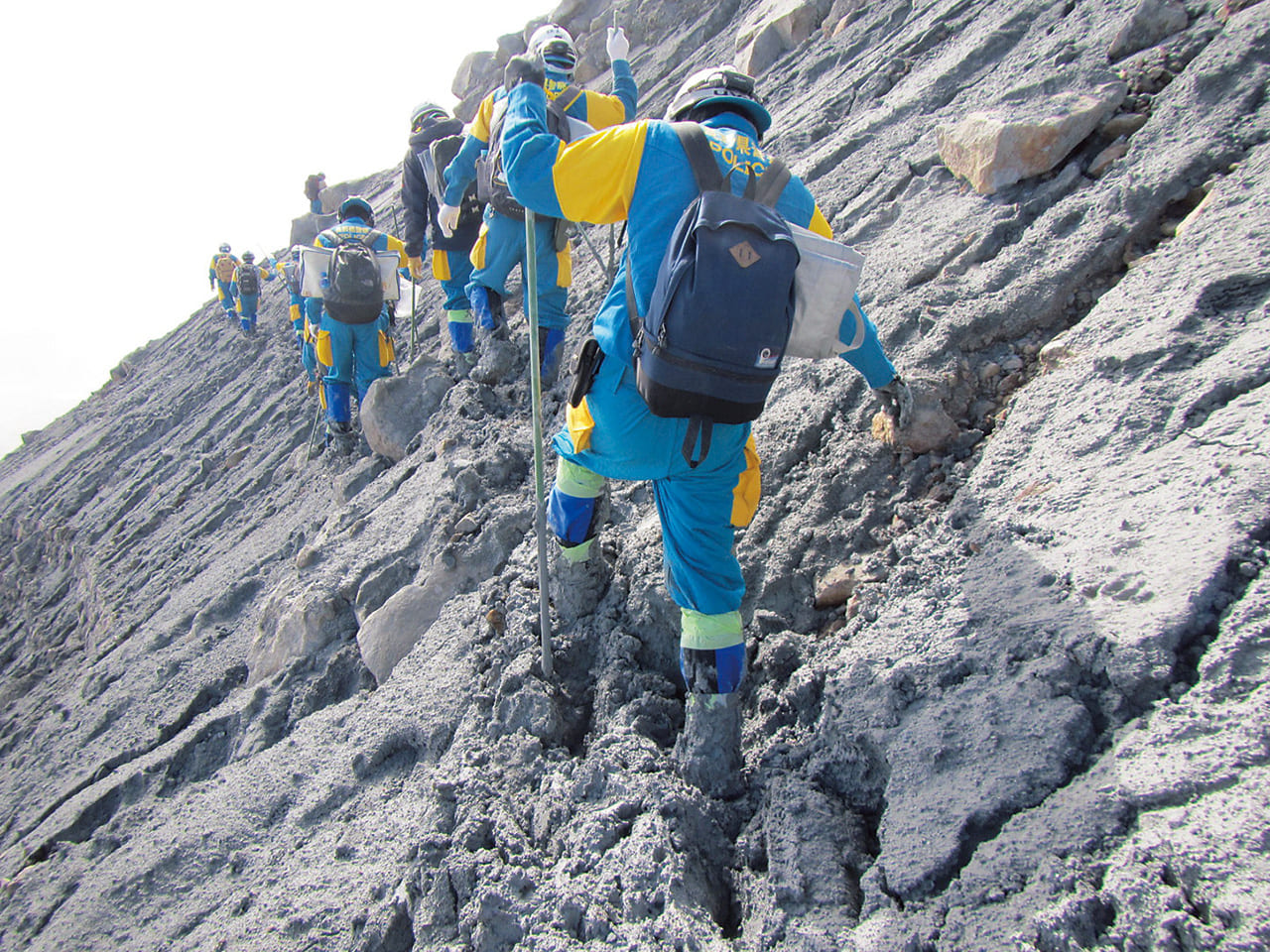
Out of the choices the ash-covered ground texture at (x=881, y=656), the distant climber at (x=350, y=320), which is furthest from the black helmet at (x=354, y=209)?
the ash-covered ground texture at (x=881, y=656)

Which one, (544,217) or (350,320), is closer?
(544,217)

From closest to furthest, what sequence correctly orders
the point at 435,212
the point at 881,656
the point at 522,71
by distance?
the point at 881,656, the point at 522,71, the point at 435,212

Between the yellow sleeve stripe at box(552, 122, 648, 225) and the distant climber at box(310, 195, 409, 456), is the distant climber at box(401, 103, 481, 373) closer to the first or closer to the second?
the distant climber at box(310, 195, 409, 456)

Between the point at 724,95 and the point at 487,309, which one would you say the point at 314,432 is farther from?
the point at 724,95

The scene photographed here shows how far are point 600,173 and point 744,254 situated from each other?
54 centimetres

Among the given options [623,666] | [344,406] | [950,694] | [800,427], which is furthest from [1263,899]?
[344,406]

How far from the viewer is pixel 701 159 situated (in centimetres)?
187

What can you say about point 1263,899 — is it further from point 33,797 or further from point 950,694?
point 33,797

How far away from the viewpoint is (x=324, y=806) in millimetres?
2639

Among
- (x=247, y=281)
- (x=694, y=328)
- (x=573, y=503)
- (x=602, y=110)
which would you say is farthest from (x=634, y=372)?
(x=247, y=281)

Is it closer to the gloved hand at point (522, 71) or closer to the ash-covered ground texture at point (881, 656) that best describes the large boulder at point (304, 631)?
the ash-covered ground texture at point (881, 656)

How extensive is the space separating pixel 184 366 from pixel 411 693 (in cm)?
1422

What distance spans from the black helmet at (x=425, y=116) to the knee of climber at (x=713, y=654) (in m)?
5.03

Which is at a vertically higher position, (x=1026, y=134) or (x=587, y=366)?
(x=587, y=366)
